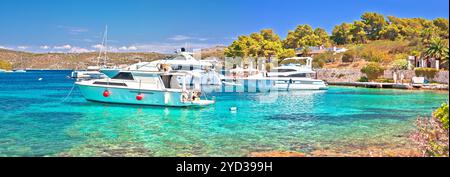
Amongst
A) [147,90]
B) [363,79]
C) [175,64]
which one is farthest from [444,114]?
[363,79]

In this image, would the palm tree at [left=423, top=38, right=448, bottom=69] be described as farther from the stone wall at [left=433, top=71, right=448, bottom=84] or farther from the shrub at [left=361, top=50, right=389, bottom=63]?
the shrub at [left=361, top=50, right=389, bottom=63]

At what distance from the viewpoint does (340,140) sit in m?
13.3

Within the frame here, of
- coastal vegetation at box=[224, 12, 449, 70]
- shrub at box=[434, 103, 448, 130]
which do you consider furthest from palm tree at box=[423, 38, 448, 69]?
shrub at box=[434, 103, 448, 130]

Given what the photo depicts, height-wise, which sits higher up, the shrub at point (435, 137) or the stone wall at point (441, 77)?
the stone wall at point (441, 77)

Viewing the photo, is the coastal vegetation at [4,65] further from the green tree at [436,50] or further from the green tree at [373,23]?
the green tree at [436,50]

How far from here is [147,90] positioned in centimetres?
2397

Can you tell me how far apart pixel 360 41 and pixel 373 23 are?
192 inches

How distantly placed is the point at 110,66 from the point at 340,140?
1759cm

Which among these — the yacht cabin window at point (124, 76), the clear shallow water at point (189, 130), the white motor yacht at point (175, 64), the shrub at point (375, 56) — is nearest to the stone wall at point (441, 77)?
the shrub at point (375, 56)

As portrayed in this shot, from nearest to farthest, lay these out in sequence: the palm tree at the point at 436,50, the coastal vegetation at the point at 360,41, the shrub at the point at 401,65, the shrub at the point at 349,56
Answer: the palm tree at the point at 436,50, the shrub at the point at 401,65, the coastal vegetation at the point at 360,41, the shrub at the point at 349,56

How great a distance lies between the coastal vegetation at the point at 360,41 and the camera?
6162 centimetres

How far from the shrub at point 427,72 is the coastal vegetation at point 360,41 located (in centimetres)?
483

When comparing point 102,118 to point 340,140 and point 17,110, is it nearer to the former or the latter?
point 17,110

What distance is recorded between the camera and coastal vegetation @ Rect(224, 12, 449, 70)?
6162cm
